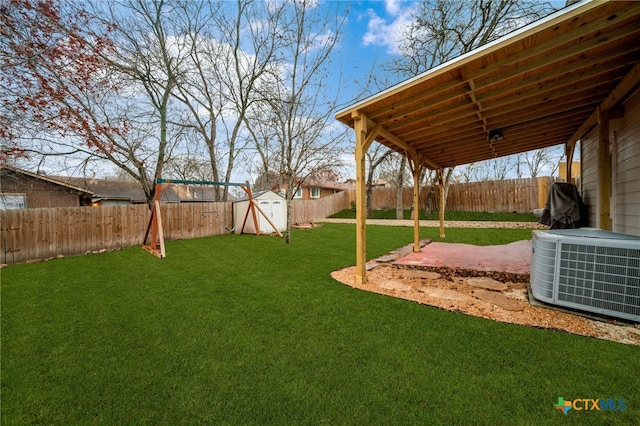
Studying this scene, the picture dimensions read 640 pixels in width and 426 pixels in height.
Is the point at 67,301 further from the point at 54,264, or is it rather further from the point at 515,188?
the point at 515,188

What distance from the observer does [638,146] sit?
3258 millimetres

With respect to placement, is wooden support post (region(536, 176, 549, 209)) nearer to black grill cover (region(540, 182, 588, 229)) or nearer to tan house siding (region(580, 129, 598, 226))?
tan house siding (region(580, 129, 598, 226))

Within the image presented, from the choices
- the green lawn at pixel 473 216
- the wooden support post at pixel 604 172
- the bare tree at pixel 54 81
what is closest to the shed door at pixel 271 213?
the bare tree at pixel 54 81

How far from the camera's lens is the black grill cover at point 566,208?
513cm

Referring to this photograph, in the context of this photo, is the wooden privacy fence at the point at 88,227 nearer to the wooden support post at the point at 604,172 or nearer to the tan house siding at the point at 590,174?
the wooden support post at the point at 604,172

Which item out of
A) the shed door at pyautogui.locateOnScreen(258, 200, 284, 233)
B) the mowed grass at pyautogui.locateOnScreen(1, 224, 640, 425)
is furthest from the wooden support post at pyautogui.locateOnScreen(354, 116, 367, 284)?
the shed door at pyautogui.locateOnScreen(258, 200, 284, 233)

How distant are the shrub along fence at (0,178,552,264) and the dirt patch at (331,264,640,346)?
6939mm

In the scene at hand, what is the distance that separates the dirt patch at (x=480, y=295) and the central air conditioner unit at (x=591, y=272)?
149 mm

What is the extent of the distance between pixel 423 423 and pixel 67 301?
164 inches

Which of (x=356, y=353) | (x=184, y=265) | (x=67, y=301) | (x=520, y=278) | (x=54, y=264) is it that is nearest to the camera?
(x=356, y=353)

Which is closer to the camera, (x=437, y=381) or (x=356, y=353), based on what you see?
(x=437, y=381)

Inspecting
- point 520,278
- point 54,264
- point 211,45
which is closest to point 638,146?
point 520,278

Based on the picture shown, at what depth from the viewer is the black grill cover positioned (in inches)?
202

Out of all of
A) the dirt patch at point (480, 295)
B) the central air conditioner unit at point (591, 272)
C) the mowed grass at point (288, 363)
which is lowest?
the mowed grass at point (288, 363)
